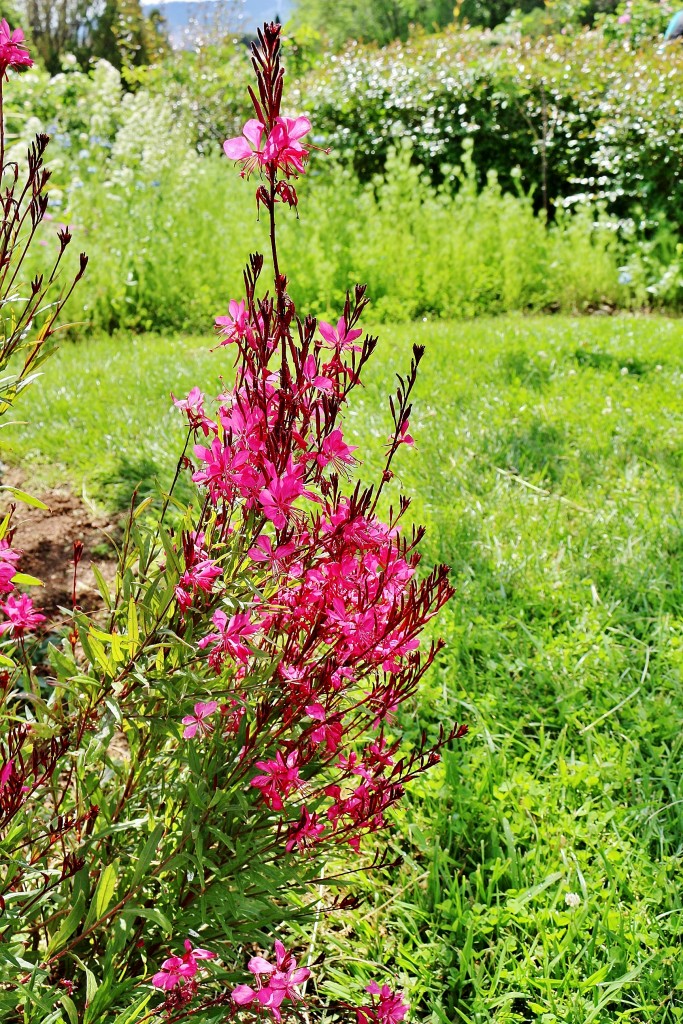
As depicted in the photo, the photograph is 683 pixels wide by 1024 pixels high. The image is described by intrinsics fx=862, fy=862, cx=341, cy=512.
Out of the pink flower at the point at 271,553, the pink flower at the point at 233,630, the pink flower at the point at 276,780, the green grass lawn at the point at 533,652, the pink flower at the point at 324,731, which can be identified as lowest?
the green grass lawn at the point at 533,652

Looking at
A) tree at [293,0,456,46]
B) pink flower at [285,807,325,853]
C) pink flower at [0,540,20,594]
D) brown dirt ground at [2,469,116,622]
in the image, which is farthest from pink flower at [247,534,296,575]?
tree at [293,0,456,46]

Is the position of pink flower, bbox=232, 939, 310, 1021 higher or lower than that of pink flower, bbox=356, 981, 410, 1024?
higher

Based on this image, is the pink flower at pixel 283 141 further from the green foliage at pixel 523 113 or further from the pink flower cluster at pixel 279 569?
the green foliage at pixel 523 113

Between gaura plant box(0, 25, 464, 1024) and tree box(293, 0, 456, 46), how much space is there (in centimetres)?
3737

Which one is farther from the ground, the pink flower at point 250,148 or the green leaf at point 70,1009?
the pink flower at point 250,148

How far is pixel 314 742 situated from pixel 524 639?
56.2 inches

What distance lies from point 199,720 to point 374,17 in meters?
41.4

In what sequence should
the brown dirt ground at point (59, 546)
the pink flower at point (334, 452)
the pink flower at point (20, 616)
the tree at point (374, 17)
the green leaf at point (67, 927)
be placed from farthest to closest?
the tree at point (374, 17) < the brown dirt ground at point (59, 546) < the pink flower at point (20, 616) < the green leaf at point (67, 927) < the pink flower at point (334, 452)

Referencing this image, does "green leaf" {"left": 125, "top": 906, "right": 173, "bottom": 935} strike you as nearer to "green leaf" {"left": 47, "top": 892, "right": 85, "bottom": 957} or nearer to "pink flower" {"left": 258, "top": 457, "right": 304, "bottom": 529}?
"green leaf" {"left": 47, "top": 892, "right": 85, "bottom": 957}

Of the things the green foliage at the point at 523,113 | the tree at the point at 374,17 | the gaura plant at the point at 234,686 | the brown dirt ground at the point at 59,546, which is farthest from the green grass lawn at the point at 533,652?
the tree at the point at 374,17

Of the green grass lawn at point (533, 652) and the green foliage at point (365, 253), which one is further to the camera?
the green foliage at point (365, 253)

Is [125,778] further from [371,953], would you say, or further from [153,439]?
[153,439]

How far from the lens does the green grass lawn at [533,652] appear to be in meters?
1.85

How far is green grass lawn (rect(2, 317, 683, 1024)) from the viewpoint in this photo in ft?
6.06
